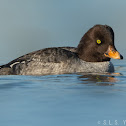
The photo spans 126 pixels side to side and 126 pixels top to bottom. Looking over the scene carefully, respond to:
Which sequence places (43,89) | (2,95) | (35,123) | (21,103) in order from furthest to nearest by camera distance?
(43,89) → (2,95) → (21,103) → (35,123)

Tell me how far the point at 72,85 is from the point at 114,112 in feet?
8.72

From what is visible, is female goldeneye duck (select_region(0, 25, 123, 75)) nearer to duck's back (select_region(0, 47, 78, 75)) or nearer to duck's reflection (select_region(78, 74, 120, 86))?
duck's back (select_region(0, 47, 78, 75))

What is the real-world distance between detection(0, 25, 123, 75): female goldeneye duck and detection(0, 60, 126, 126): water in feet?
10.2

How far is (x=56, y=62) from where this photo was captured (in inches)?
407

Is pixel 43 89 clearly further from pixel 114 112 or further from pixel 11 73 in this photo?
pixel 11 73

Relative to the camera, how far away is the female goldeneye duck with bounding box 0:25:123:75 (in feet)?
33.8

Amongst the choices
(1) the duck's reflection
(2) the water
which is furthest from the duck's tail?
(2) the water

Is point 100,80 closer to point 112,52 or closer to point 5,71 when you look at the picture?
point 112,52

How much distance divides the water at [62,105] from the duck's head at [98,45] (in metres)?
3.44

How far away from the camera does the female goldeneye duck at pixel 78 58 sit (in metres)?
10.3

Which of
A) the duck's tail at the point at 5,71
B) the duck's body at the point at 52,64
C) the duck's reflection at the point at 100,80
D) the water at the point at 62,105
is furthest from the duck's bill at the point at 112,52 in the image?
the water at the point at 62,105

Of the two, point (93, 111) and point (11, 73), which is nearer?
point (93, 111)

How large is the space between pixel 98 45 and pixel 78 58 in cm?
71

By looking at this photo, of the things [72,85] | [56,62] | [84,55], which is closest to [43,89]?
[72,85]
